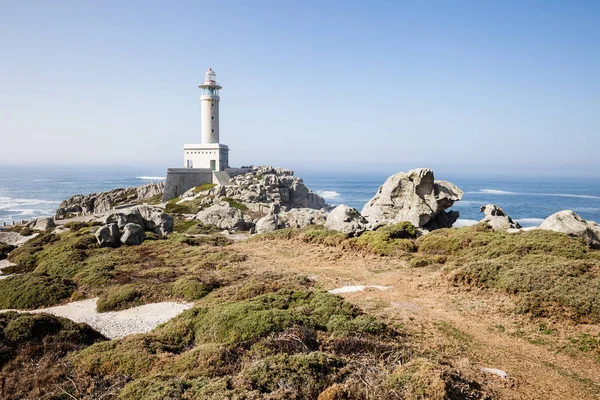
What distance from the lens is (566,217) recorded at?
20906 millimetres

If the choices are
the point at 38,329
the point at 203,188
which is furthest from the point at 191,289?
the point at 203,188

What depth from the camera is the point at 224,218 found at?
1567 inches

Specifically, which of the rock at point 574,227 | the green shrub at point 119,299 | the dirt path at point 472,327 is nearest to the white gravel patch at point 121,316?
the green shrub at point 119,299

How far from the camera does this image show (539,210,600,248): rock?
19.8 meters

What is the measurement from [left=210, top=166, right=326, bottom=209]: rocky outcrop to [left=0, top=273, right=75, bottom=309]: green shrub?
37.8 metres

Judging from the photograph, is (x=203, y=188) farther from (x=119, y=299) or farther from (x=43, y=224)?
(x=119, y=299)

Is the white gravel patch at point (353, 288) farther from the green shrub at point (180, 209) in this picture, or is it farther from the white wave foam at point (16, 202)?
the white wave foam at point (16, 202)

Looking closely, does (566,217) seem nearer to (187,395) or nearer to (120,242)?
(187,395)

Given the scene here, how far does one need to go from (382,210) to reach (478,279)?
602 inches

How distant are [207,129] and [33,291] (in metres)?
60.8

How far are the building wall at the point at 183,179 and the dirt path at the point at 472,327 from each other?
170ft

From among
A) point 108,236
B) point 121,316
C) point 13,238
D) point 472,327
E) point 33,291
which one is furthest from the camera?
point 13,238

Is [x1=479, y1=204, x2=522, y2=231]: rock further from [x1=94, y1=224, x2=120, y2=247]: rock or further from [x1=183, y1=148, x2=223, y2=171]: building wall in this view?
[x1=183, y1=148, x2=223, y2=171]: building wall

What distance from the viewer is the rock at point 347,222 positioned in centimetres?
2569
